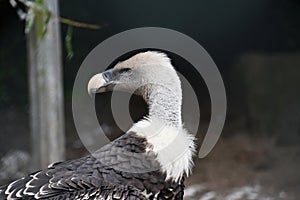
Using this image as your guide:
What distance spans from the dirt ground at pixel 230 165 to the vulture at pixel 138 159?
2.11 meters

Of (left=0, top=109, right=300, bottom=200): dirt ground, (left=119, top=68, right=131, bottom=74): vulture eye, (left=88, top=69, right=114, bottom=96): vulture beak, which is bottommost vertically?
(left=0, top=109, right=300, bottom=200): dirt ground

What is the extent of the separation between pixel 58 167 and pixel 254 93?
3.78 metres

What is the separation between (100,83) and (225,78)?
369cm

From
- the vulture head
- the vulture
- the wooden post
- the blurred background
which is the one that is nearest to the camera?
the vulture

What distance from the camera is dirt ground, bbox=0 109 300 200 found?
5.32 m

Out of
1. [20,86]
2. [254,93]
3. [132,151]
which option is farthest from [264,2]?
[132,151]

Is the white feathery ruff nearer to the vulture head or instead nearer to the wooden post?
the vulture head

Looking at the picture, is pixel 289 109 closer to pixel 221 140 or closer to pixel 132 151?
pixel 221 140

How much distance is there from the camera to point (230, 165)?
582cm

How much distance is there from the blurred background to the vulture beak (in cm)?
232

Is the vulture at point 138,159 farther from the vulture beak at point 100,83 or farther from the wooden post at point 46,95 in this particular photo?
the wooden post at point 46,95

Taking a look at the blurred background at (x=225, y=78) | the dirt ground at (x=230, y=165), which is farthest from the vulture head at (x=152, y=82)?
the blurred background at (x=225, y=78)

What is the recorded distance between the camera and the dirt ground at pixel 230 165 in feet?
17.5

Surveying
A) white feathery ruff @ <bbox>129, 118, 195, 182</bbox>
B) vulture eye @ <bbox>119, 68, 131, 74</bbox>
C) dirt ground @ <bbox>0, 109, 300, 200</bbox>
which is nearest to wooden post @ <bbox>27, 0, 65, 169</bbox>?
dirt ground @ <bbox>0, 109, 300, 200</bbox>
